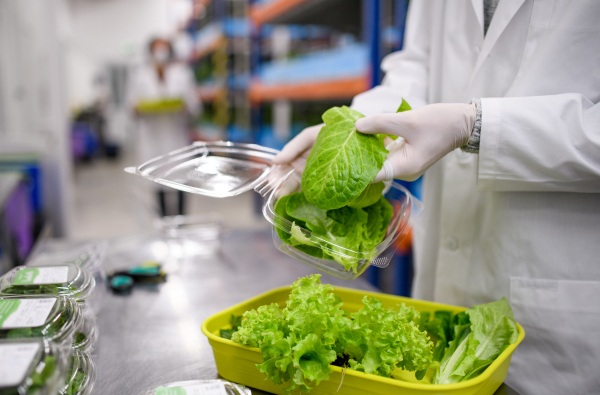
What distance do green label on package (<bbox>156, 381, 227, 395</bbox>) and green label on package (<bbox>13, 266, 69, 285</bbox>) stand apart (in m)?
0.32

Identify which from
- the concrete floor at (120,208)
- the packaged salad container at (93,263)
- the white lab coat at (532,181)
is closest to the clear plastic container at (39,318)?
the packaged salad container at (93,263)

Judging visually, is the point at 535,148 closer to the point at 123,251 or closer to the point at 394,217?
the point at 394,217

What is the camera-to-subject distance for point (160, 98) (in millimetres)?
4742

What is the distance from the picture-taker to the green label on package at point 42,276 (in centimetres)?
81

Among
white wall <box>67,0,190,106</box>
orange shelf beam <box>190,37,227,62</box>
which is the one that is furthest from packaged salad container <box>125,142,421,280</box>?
white wall <box>67,0,190,106</box>

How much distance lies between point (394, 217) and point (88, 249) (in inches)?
34.2

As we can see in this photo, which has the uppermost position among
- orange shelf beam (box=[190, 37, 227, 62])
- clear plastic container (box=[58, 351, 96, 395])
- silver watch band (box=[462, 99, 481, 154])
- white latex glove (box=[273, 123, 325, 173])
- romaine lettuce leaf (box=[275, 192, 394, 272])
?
orange shelf beam (box=[190, 37, 227, 62])

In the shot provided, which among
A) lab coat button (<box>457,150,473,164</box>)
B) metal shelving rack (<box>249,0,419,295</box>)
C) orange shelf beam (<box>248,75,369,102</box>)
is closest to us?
lab coat button (<box>457,150,473,164</box>)

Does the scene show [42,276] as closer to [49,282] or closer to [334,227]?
[49,282]

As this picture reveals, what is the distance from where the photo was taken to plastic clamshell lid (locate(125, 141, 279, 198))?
2.86ft

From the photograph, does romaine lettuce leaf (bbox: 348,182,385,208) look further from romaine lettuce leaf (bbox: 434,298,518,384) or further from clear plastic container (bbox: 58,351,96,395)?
clear plastic container (bbox: 58,351,96,395)

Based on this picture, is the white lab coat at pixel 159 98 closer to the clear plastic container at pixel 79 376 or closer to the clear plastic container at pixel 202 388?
the clear plastic container at pixel 79 376

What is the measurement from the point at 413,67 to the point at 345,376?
960mm

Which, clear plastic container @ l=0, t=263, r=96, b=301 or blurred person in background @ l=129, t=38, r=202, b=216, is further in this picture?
blurred person in background @ l=129, t=38, r=202, b=216
